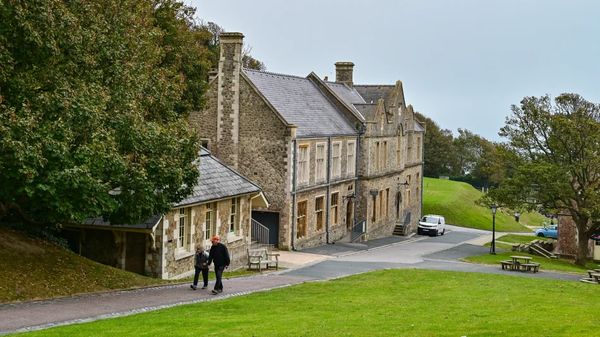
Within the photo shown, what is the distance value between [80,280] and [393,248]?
27.8 metres

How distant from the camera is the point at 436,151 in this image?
113500mm

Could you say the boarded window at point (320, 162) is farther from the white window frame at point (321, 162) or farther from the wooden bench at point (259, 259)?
the wooden bench at point (259, 259)

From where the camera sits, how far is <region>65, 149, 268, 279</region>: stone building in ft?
83.3

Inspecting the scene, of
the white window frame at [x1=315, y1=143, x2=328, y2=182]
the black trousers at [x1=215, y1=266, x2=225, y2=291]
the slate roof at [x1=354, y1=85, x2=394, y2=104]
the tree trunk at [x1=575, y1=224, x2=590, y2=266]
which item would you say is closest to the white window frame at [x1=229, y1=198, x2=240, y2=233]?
the black trousers at [x1=215, y1=266, x2=225, y2=291]

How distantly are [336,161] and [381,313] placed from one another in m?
27.5

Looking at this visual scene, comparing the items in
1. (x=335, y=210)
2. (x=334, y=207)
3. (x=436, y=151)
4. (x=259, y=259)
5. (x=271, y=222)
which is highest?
(x=436, y=151)

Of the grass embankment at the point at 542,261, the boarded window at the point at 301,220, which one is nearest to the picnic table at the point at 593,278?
the grass embankment at the point at 542,261

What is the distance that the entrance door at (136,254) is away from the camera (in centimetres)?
2578

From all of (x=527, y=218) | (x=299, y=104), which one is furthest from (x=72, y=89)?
(x=527, y=218)

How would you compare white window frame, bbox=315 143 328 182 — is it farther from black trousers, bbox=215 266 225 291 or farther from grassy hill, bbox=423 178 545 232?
grassy hill, bbox=423 178 545 232

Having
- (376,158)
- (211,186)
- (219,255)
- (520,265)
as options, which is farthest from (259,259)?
(376,158)

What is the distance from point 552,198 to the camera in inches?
1656

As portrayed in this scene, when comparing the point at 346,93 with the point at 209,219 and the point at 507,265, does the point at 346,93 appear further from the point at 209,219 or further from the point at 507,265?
the point at 209,219

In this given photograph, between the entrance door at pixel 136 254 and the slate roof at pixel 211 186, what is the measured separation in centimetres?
125
